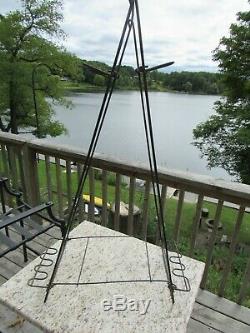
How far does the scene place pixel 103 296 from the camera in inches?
37.3

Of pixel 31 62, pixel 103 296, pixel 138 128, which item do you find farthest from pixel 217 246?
pixel 138 128

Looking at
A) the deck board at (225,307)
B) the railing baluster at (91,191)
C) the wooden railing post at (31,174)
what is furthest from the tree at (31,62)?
the deck board at (225,307)

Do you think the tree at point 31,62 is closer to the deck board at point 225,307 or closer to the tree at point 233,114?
the tree at point 233,114

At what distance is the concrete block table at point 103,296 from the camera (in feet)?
2.81

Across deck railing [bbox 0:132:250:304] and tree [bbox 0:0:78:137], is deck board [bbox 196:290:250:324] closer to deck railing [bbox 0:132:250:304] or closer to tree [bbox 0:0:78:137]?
deck railing [bbox 0:132:250:304]

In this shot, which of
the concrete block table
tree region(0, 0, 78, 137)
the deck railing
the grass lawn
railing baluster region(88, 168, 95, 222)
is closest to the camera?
the concrete block table

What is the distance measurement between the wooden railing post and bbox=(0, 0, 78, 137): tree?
21.9 ft

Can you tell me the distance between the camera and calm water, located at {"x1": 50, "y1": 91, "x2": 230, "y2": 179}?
468 inches

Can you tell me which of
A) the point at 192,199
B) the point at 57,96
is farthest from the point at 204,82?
the point at 57,96

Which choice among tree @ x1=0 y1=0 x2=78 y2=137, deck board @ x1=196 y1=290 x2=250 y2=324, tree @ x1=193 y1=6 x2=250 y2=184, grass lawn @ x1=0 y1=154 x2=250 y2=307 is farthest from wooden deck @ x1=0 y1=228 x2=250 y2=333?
tree @ x1=0 y1=0 x2=78 y2=137

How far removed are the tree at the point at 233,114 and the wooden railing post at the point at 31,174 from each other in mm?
6161

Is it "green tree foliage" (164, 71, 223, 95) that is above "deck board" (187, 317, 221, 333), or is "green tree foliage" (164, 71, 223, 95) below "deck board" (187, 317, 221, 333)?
above

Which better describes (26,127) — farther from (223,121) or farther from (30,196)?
(30,196)

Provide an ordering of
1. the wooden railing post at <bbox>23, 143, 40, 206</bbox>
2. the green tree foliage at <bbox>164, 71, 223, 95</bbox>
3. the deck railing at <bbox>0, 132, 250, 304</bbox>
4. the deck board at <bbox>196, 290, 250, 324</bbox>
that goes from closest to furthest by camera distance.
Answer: the deck railing at <bbox>0, 132, 250, 304</bbox> < the deck board at <bbox>196, 290, 250, 324</bbox> < the wooden railing post at <bbox>23, 143, 40, 206</bbox> < the green tree foliage at <bbox>164, 71, 223, 95</bbox>
